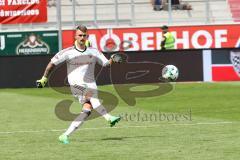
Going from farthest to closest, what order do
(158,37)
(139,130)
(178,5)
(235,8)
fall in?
(235,8)
(178,5)
(158,37)
(139,130)

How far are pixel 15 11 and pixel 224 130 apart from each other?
62.1 feet

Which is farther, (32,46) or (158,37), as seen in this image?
(158,37)

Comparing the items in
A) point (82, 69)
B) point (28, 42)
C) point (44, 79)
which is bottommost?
point (28, 42)

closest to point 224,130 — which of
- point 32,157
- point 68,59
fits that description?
point 68,59

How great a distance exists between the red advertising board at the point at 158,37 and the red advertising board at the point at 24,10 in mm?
2619

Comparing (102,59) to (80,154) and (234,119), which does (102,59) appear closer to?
(80,154)

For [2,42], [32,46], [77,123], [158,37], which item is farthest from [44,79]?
[158,37]

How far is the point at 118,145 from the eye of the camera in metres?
12.1

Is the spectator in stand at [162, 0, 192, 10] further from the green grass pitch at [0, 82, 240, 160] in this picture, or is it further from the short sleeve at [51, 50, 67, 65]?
the short sleeve at [51, 50, 67, 65]

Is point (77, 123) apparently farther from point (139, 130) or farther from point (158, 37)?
point (158, 37)

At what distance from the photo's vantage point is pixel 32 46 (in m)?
33.5

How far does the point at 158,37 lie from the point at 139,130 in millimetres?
19786

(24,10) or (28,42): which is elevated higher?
(24,10)

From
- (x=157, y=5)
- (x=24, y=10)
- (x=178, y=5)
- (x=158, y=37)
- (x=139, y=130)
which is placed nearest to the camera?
(x=139, y=130)
